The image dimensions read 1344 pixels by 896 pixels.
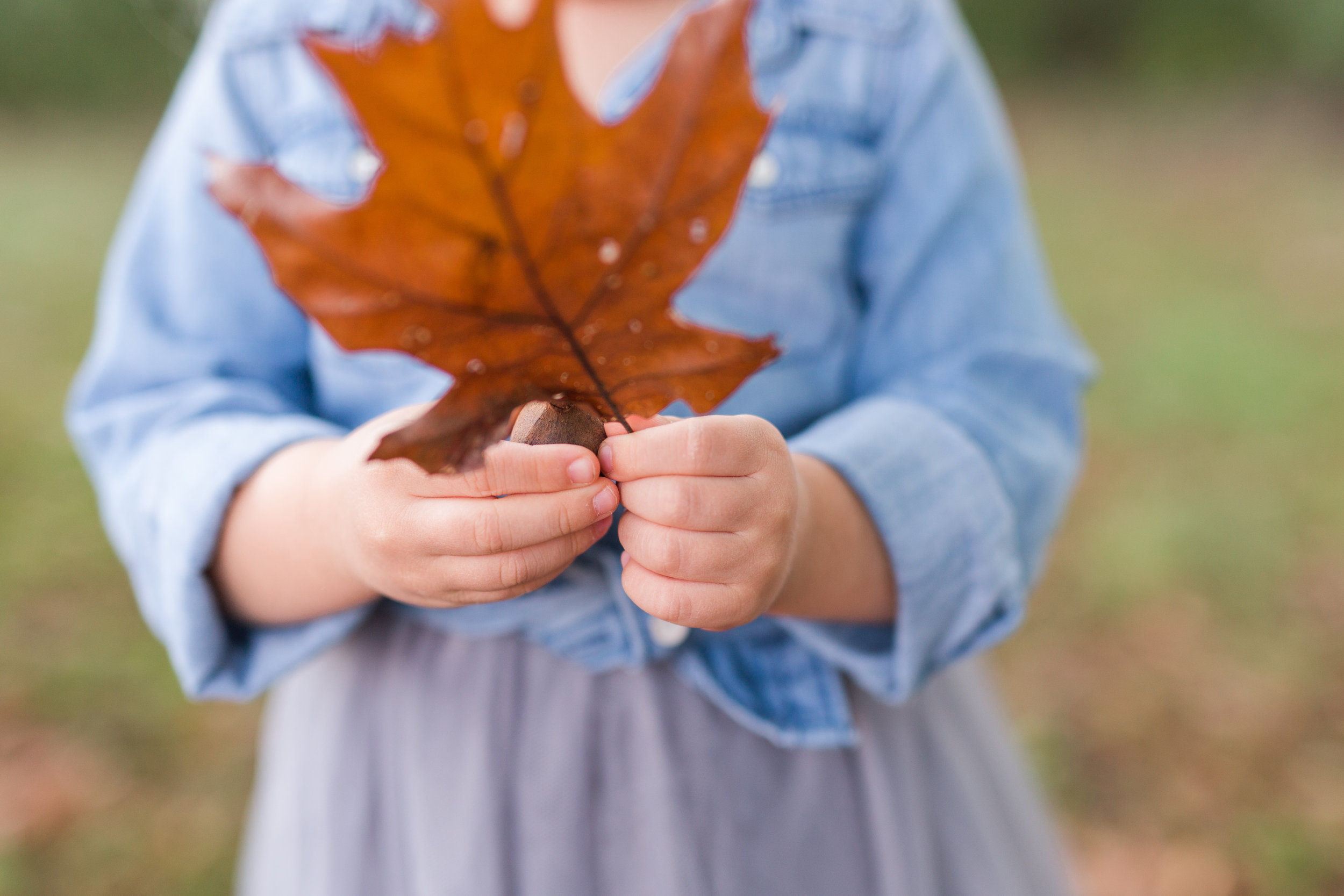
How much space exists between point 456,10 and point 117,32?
7112mm

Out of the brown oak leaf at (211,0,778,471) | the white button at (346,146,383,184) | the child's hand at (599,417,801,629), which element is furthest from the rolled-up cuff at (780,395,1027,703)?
the white button at (346,146,383,184)

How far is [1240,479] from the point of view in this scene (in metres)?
2.43

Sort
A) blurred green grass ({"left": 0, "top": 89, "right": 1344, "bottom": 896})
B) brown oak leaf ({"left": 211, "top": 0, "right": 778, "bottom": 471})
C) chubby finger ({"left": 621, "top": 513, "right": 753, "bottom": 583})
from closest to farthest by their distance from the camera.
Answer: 1. brown oak leaf ({"left": 211, "top": 0, "right": 778, "bottom": 471})
2. chubby finger ({"left": 621, "top": 513, "right": 753, "bottom": 583})
3. blurred green grass ({"left": 0, "top": 89, "right": 1344, "bottom": 896})

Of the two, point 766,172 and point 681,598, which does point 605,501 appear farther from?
point 766,172

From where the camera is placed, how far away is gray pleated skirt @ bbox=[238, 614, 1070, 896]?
0.64 meters

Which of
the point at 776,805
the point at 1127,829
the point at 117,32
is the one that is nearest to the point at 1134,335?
the point at 1127,829

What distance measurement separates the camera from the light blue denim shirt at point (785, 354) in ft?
2.20

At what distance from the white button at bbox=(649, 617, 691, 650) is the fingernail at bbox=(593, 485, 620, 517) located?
0.73 ft

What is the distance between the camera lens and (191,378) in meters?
0.74

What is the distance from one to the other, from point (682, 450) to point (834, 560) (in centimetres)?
22

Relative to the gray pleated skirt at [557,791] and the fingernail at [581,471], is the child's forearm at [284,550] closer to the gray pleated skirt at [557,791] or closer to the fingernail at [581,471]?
the gray pleated skirt at [557,791]

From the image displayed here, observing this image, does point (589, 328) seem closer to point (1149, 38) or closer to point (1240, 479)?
point (1240, 479)

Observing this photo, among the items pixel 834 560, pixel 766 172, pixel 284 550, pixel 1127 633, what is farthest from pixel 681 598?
pixel 1127 633

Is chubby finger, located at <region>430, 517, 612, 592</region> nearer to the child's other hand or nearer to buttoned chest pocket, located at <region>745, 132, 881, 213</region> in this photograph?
the child's other hand
